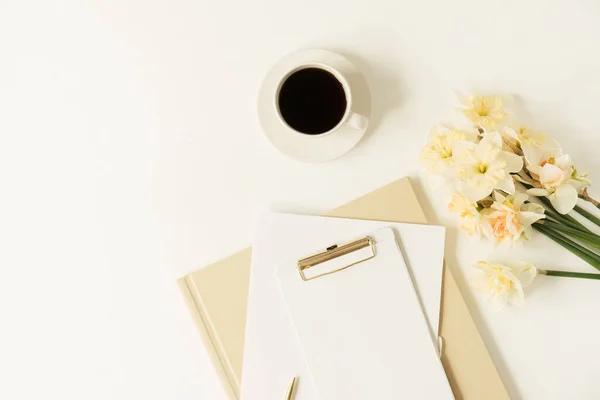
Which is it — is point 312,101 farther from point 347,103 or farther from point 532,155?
point 532,155

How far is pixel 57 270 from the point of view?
2.10 feet

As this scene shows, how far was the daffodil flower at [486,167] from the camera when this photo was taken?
515 mm

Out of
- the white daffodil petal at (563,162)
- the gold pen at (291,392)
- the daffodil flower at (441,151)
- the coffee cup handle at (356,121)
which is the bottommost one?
the gold pen at (291,392)

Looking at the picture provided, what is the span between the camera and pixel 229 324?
619 millimetres

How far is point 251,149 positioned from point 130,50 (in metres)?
0.19

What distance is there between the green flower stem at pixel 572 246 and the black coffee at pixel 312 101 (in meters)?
0.27

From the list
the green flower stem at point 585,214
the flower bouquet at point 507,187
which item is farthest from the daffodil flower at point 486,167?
the green flower stem at point 585,214

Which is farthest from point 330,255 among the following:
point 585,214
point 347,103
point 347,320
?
point 585,214

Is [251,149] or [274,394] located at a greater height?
[251,149]

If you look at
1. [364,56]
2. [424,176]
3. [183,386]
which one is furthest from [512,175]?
[183,386]

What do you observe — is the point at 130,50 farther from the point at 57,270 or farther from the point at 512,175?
the point at 512,175

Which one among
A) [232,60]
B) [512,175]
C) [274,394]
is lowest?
[274,394]

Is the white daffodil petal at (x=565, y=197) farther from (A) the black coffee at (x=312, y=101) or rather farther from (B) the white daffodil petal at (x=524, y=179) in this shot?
(A) the black coffee at (x=312, y=101)

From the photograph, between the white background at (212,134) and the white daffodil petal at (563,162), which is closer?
the white daffodil petal at (563,162)
